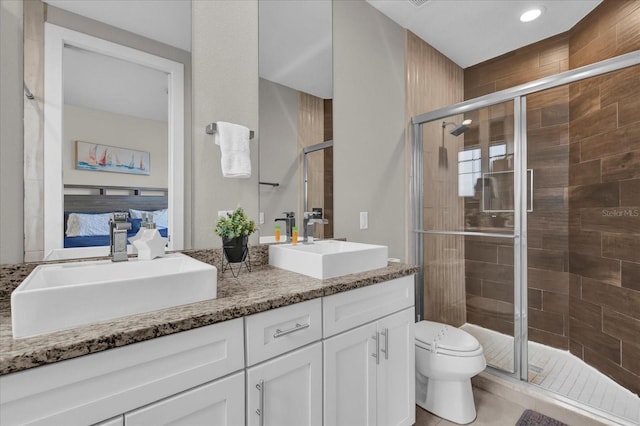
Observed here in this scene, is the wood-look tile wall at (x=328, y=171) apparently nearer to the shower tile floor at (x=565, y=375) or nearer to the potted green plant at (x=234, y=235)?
the potted green plant at (x=234, y=235)

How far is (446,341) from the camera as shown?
1.79 meters

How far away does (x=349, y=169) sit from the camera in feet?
6.71

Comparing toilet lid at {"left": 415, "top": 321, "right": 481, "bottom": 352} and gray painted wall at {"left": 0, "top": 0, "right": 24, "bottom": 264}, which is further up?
gray painted wall at {"left": 0, "top": 0, "right": 24, "bottom": 264}

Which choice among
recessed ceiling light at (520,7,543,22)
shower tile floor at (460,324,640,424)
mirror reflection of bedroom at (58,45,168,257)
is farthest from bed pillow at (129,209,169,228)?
recessed ceiling light at (520,7,543,22)

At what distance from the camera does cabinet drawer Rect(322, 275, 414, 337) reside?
1.19 meters

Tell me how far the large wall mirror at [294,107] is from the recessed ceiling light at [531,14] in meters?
1.52

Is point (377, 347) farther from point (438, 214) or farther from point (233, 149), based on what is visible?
point (438, 214)

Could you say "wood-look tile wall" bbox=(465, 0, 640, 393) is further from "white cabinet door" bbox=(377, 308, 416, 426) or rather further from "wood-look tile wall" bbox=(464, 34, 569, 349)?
"white cabinet door" bbox=(377, 308, 416, 426)

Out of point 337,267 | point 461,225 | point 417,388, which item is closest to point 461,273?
point 461,225

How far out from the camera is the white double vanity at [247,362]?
0.68 m

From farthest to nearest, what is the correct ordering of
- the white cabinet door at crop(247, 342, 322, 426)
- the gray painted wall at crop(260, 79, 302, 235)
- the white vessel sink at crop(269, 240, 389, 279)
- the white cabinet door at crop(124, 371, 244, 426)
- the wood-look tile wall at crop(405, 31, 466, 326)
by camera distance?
the wood-look tile wall at crop(405, 31, 466, 326) → the gray painted wall at crop(260, 79, 302, 235) → the white vessel sink at crop(269, 240, 389, 279) → the white cabinet door at crop(247, 342, 322, 426) → the white cabinet door at crop(124, 371, 244, 426)

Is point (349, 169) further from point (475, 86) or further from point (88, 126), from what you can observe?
point (475, 86)

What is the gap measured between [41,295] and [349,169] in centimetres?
165

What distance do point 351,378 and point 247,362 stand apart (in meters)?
0.52
